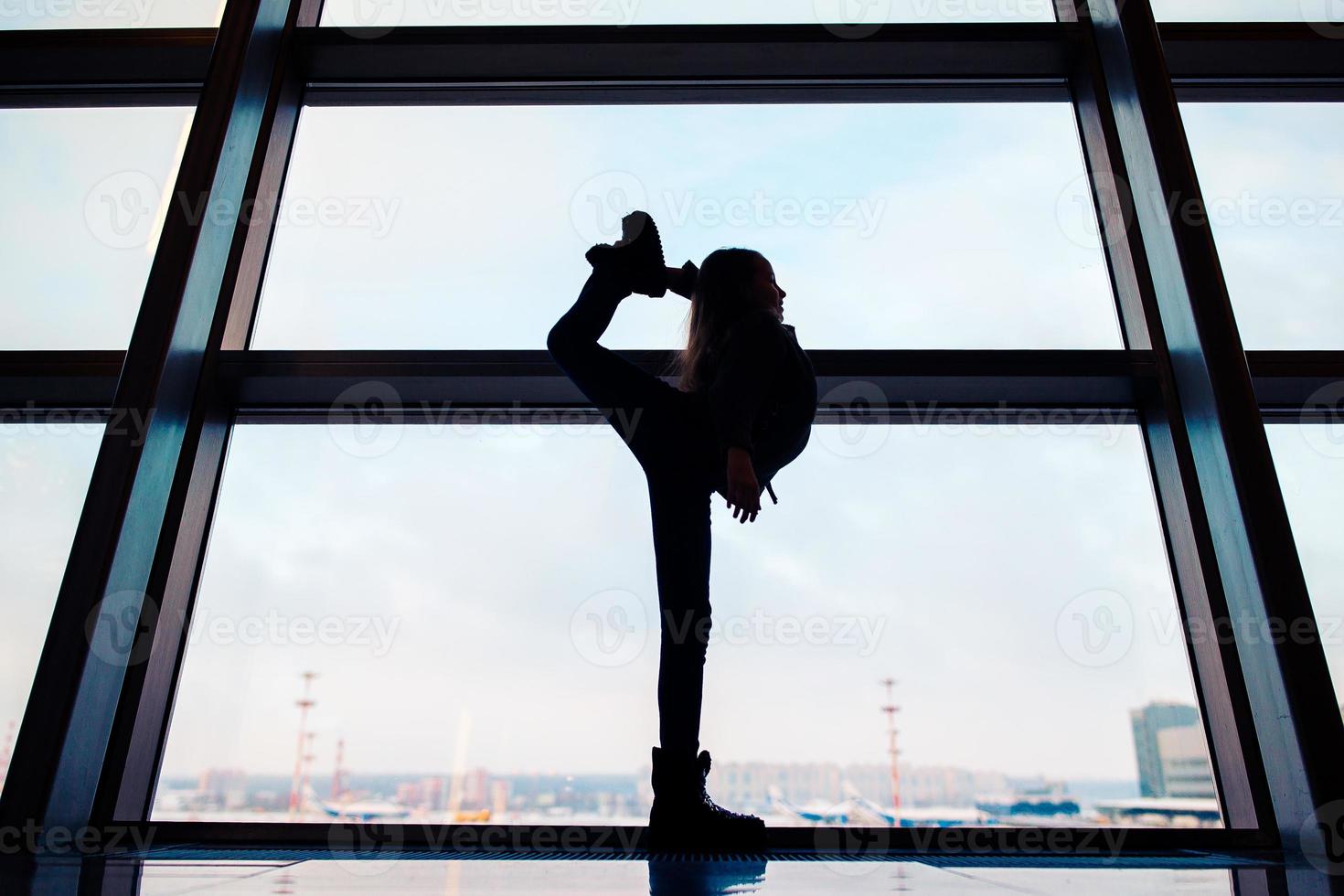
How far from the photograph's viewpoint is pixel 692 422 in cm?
142

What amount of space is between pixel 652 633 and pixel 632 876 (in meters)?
0.89

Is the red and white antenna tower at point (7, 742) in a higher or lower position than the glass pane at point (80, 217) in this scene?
lower

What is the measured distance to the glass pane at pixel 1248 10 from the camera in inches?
92.1

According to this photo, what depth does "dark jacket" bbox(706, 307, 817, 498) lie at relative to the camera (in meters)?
1.35

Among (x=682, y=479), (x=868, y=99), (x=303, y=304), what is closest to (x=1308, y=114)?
(x=868, y=99)

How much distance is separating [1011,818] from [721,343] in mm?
1062

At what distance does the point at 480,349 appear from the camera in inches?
78.9

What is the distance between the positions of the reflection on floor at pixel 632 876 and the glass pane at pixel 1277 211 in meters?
1.29
